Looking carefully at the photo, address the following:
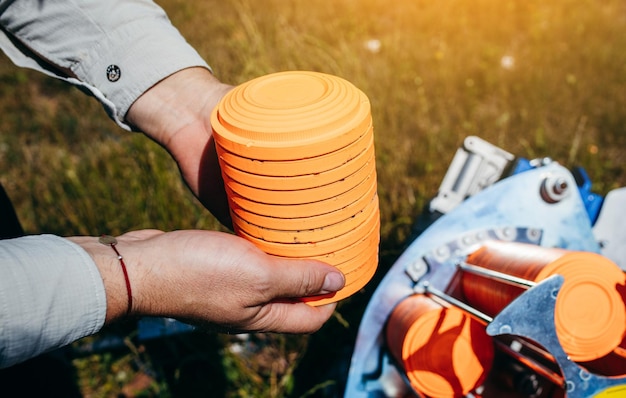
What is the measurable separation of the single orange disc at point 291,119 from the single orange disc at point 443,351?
2.32 ft

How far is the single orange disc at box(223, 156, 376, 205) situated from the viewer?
1146 millimetres

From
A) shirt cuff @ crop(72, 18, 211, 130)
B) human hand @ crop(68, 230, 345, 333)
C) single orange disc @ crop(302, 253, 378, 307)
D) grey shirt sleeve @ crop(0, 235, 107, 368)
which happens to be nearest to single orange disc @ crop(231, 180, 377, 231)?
human hand @ crop(68, 230, 345, 333)

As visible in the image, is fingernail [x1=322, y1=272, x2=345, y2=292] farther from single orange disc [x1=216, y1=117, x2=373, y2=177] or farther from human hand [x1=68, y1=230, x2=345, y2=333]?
single orange disc [x1=216, y1=117, x2=373, y2=177]

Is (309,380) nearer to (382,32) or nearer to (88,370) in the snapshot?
(88,370)

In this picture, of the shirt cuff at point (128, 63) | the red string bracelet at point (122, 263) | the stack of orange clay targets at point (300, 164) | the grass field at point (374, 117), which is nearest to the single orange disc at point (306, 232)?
the stack of orange clay targets at point (300, 164)

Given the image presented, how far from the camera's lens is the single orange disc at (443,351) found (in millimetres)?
1486

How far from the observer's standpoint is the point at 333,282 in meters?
1.33

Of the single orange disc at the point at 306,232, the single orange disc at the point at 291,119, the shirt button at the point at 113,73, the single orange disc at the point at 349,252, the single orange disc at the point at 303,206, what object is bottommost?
the single orange disc at the point at 349,252

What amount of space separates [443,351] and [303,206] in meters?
0.73

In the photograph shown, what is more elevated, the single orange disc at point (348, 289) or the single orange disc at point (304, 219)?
the single orange disc at point (304, 219)

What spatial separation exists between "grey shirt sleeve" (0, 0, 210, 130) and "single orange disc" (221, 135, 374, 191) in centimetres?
75

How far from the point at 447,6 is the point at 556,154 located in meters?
2.37

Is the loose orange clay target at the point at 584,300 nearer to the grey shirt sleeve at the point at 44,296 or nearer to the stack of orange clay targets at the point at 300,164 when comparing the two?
the stack of orange clay targets at the point at 300,164

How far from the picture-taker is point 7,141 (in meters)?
3.89
